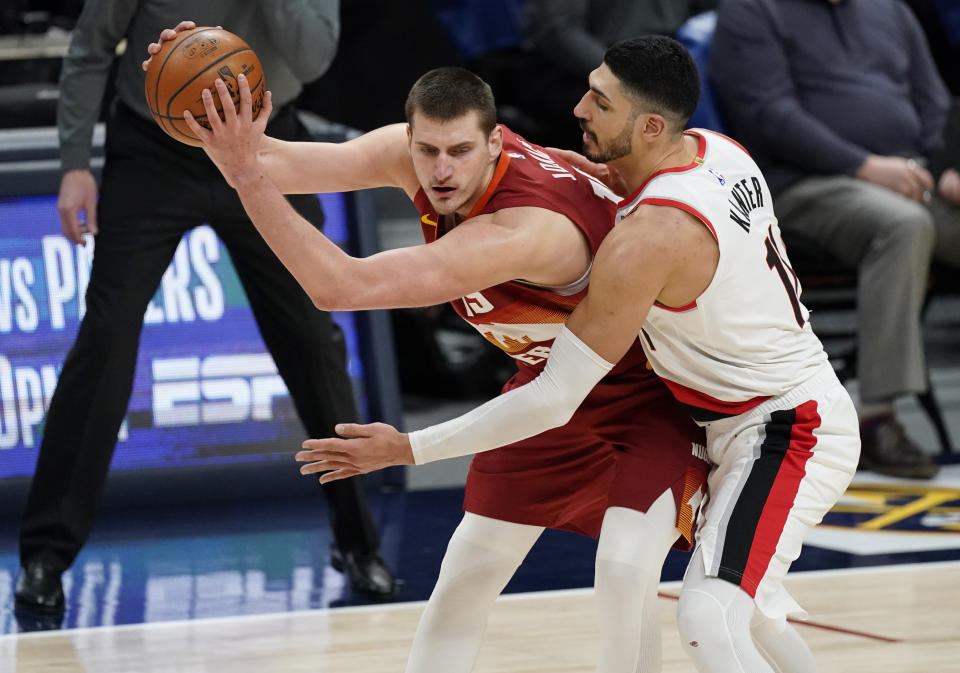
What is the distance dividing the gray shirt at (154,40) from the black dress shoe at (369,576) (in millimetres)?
1422

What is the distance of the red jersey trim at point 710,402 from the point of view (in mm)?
3113

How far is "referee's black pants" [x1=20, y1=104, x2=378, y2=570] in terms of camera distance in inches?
175

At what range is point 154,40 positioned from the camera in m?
4.46

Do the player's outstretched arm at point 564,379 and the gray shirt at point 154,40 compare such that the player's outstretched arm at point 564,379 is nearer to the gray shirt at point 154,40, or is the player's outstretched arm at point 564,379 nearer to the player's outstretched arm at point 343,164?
the player's outstretched arm at point 343,164

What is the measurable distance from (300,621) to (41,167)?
2243mm

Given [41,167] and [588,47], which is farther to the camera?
[588,47]

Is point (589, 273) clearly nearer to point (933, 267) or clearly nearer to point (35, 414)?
point (35, 414)

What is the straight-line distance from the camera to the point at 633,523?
10.2 feet

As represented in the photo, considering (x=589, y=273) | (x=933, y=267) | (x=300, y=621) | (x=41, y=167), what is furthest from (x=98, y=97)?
(x=933, y=267)

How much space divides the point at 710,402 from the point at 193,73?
4.25 feet

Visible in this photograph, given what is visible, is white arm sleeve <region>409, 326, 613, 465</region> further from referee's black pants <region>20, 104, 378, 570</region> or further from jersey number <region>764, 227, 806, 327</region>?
referee's black pants <region>20, 104, 378, 570</region>

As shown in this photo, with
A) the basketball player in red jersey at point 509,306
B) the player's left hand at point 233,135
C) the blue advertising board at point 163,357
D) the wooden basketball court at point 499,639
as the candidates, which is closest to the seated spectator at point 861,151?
the wooden basketball court at point 499,639

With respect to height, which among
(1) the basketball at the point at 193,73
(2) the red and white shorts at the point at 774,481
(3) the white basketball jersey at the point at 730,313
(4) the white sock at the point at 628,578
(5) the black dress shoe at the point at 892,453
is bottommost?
(5) the black dress shoe at the point at 892,453

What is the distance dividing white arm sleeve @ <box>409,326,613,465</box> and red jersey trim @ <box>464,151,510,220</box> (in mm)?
343
